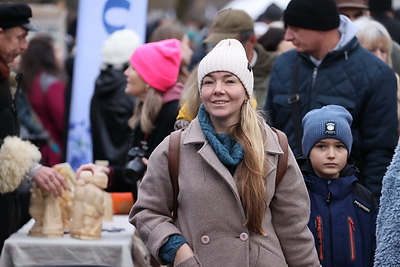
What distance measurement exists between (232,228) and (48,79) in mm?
8164

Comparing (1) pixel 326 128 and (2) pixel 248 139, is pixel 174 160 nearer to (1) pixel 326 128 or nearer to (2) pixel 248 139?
(2) pixel 248 139

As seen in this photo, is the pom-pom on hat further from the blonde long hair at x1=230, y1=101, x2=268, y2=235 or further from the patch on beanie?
the blonde long hair at x1=230, y1=101, x2=268, y2=235

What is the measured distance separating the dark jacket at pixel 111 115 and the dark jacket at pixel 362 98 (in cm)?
296

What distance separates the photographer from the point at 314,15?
6.39 m

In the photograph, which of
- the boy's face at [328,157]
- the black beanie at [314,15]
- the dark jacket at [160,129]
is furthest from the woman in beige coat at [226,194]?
the dark jacket at [160,129]

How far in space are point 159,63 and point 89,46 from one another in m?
3.14

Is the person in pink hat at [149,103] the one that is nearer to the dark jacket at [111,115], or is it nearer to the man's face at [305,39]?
the man's face at [305,39]

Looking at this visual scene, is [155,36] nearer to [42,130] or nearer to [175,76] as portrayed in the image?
[175,76]

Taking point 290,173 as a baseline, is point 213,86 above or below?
above

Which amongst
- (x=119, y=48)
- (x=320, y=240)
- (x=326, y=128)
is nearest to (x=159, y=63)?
(x=326, y=128)

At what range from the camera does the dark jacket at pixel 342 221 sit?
529 centimetres

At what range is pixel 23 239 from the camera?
6.53m

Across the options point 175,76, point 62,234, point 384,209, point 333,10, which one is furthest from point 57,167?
point 384,209

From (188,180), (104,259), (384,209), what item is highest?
(384,209)
